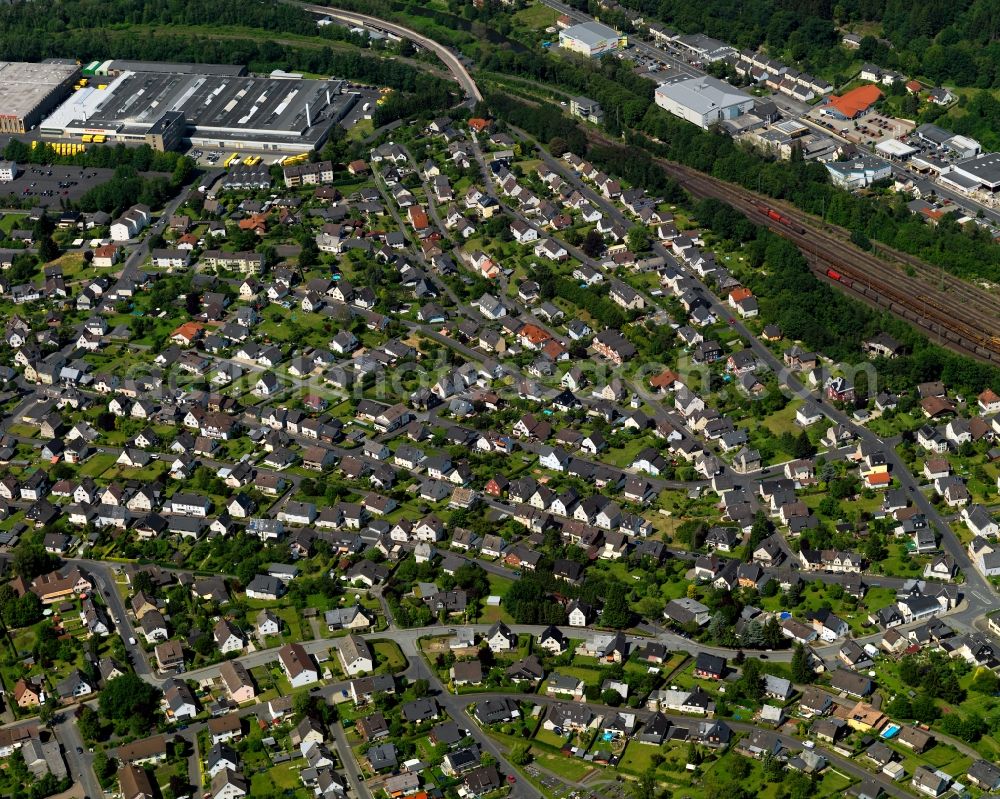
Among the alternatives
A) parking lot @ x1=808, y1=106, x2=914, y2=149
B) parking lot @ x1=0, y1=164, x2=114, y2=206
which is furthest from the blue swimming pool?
parking lot @ x1=0, y1=164, x2=114, y2=206

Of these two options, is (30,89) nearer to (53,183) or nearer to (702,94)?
(53,183)

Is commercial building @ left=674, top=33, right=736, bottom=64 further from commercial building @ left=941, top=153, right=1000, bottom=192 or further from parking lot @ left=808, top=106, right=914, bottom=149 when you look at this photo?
commercial building @ left=941, top=153, right=1000, bottom=192

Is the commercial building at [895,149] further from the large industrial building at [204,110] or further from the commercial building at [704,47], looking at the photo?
the large industrial building at [204,110]

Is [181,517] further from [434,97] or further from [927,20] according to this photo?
[927,20]

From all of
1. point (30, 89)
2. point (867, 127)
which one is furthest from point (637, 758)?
point (30, 89)

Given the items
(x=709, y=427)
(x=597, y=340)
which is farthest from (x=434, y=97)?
(x=709, y=427)

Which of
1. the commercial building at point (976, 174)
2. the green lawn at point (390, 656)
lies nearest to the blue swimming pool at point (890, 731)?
the green lawn at point (390, 656)

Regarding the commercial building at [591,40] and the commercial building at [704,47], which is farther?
the commercial building at [591,40]

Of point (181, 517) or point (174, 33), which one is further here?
point (174, 33)
